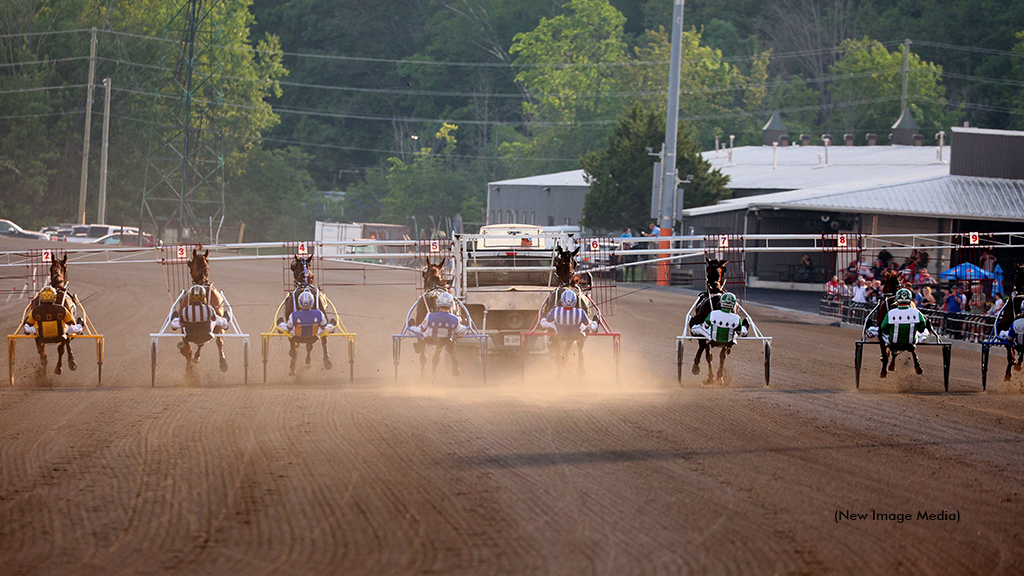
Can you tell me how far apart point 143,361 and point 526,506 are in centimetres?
1211

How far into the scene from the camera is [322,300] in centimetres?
1650

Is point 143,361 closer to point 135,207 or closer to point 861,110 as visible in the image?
point 135,207

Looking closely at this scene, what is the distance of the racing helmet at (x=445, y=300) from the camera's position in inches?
618

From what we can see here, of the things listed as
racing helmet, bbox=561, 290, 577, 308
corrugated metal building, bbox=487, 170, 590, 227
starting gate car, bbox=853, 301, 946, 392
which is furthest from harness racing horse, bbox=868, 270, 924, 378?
corrugated metal building, bbox=487, 170, 590, 227

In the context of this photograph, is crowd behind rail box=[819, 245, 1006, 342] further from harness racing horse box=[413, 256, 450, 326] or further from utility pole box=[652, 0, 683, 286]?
utility pole box=[652, 0, 683, 286]

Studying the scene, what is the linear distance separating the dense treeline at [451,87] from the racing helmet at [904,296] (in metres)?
40.2

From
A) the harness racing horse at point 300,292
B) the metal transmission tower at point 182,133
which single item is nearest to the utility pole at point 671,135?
the harness racing horse at point 300,292

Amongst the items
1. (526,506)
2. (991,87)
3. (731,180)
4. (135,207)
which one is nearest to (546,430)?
(526,506)

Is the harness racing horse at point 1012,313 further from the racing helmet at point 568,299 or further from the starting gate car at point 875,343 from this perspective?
the racing helmet at point 568,299

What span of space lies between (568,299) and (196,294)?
517 centimetres

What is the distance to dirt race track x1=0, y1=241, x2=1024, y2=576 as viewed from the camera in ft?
24.9

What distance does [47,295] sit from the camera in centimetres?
1555

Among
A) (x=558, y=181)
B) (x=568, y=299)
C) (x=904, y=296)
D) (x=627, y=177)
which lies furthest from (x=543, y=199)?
(x=904, y=296)

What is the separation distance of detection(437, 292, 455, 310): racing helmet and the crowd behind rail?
8789 mm
